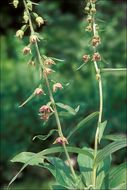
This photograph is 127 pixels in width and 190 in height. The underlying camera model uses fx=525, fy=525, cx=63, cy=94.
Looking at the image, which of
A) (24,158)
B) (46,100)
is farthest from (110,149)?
(46,100)

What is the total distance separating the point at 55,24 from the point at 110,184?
4665 mm

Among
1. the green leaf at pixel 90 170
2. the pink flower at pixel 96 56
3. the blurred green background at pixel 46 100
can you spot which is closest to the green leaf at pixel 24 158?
the green leaf at pixel 90 170

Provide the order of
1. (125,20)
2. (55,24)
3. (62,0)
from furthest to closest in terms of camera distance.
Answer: (62,0)
(125,20)
(55,24)

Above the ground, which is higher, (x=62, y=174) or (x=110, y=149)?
(x=110, y=149)

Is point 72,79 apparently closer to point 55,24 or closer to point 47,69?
point 55,24

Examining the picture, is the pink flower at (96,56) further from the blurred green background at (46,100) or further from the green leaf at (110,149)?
the blurred green background at (46,100)

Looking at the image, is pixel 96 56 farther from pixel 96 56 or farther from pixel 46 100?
pixel 46 100

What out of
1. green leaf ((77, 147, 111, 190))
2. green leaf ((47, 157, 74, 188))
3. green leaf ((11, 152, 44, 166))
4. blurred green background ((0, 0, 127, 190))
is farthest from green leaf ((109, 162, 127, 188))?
blurred green background ((0, 0, 127, 190))

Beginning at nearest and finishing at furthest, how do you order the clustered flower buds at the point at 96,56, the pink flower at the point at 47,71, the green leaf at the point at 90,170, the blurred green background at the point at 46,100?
the pink flower at the point at 47,71
the clustered flower buds at the point at 96,56
the green leaf at the point at 90,170
the blurred green background at the point at 46,100

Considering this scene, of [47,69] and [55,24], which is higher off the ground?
[47,69]

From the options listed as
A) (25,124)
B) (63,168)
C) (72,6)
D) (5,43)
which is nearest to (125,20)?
(72,6)

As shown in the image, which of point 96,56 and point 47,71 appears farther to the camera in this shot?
point 96,56

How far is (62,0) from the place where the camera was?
26.1 ft

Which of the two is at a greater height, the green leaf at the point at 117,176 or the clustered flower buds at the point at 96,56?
the clustered flower buds at the point at 96,56
